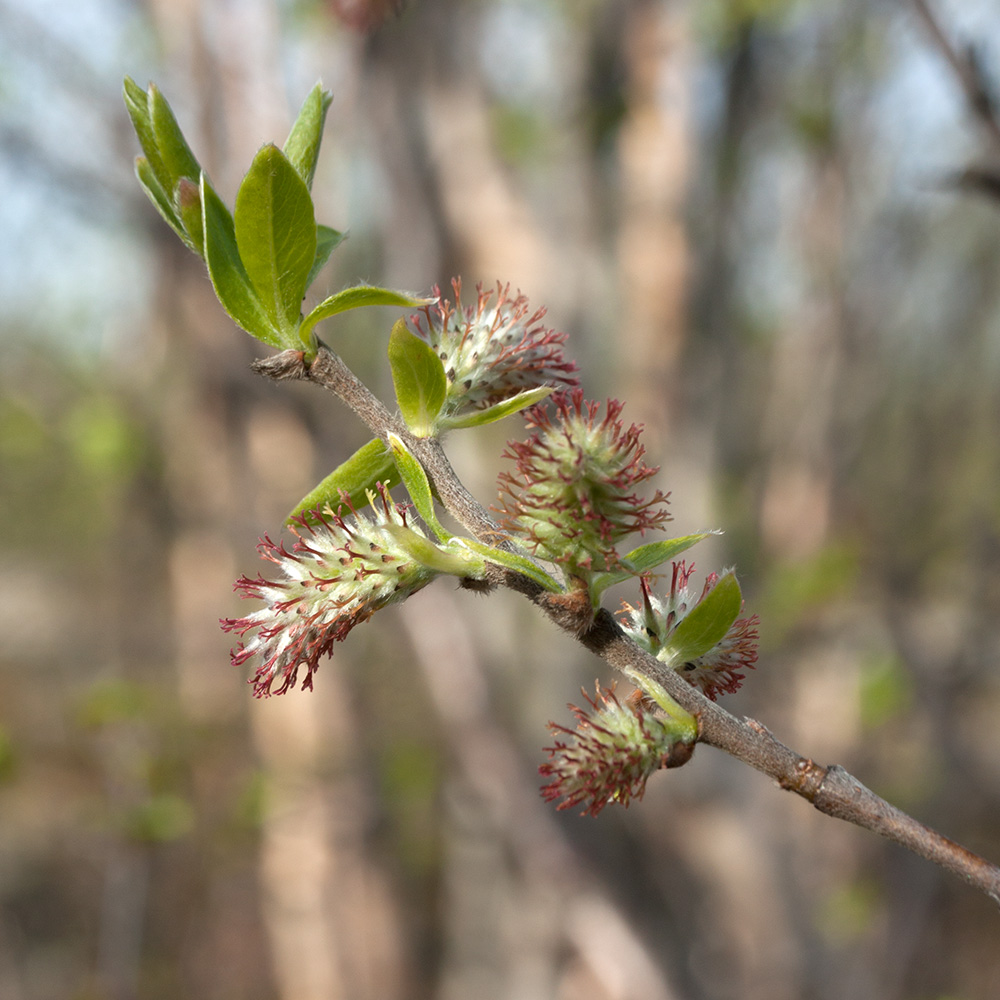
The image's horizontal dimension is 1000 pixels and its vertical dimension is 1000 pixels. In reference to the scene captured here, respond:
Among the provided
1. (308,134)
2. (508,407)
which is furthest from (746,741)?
(308,134)

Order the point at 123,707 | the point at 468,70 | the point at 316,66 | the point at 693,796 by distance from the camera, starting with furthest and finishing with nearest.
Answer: the point at 316,66 < the point at 468,70 < the point at 693,796 < the point at 123,707

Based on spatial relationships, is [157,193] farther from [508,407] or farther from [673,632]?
[673,632]

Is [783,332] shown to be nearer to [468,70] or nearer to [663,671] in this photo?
[468,70]

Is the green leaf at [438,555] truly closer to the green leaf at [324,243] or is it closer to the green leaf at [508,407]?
the green leaf at [508,407]

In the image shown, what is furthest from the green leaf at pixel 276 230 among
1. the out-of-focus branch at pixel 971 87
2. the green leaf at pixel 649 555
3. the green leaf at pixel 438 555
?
the out-of-focus branch at pixel 971 87

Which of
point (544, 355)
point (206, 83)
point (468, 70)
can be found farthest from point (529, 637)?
point (544, 355)

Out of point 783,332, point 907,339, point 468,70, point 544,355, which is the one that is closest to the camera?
point 544,355
